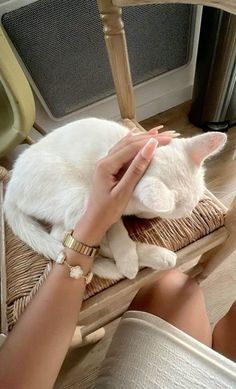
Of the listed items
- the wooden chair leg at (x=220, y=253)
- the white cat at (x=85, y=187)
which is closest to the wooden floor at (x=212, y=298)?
the wooden chair leg at (x=220, y=253)

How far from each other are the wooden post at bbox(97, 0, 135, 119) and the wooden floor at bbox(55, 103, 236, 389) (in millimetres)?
508

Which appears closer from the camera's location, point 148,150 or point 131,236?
point 148,150

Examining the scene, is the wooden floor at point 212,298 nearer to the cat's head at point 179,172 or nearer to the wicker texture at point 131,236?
the wicker texture at point 131,236

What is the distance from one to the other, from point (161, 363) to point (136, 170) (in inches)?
11.0

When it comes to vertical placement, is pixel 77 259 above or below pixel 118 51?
below

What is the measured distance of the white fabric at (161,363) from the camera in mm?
527

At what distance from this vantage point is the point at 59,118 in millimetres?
1274

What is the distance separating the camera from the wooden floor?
101 cm

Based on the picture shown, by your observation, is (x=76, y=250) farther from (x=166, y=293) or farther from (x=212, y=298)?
(x=212, y=298)

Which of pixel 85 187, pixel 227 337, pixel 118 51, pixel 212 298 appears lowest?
pixel 212 298

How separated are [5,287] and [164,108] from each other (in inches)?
41.3

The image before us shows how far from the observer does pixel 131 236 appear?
2.10 ft

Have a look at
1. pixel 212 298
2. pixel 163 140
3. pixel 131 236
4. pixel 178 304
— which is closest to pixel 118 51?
pixel 163 140

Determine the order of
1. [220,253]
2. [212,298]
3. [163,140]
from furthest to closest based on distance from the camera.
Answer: [212,298] → [220,253] → [163,140]
